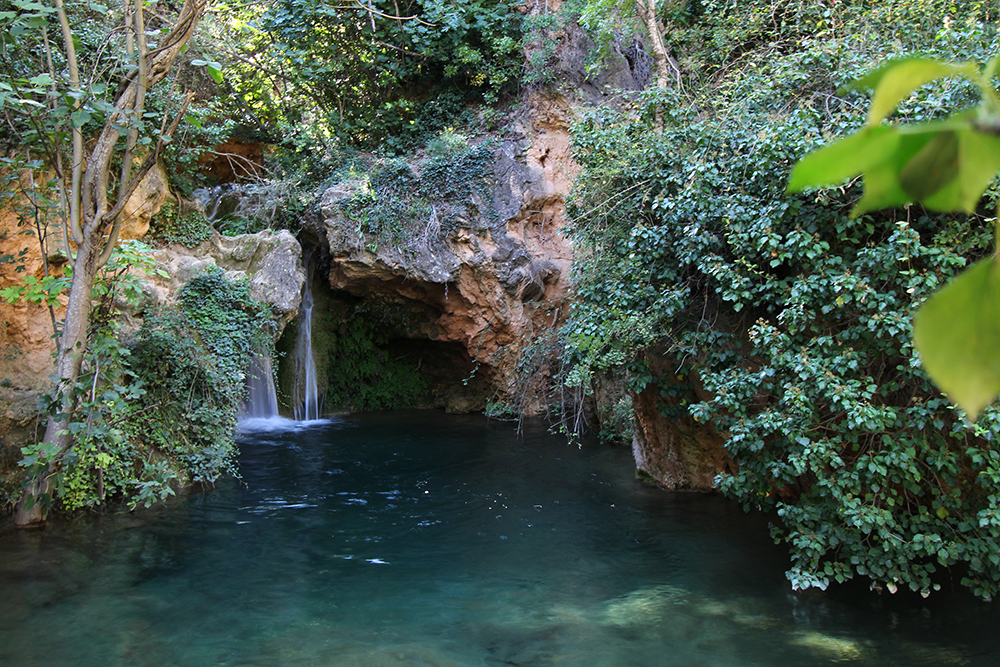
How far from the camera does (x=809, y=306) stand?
5262mm

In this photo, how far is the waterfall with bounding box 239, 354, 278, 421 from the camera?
38.5ft

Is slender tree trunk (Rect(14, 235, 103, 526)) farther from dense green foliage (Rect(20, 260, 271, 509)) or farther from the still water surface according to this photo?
the still water surface

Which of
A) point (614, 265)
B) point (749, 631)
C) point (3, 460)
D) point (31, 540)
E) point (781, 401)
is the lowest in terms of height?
point (749, 631)

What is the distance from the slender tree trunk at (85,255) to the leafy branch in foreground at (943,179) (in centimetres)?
682

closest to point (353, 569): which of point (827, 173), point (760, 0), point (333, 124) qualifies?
point (827, 173)

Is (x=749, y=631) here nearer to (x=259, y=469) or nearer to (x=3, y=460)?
(x=259, y=469)

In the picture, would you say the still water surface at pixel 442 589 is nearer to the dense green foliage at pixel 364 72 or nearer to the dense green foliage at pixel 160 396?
the dense green foliage at pixel 160 396

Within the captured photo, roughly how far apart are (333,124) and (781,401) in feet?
34.6

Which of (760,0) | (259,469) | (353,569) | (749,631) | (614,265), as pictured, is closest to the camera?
(749,631)

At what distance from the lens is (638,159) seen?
642cm

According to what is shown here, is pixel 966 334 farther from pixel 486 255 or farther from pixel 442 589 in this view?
pixel 486 255

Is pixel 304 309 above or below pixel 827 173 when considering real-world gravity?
above

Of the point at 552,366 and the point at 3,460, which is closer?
the point at 3,460

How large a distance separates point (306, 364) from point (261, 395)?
1151 mm
